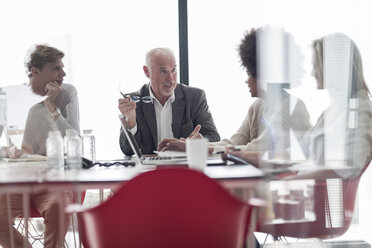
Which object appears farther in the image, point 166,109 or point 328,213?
point 166,109

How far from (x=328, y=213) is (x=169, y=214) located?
35.9 inches

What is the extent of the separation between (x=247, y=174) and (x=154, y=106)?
1778mm

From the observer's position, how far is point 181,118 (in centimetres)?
331

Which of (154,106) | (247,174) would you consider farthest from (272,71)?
(154,106)

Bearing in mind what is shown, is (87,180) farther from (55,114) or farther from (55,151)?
(55,114)

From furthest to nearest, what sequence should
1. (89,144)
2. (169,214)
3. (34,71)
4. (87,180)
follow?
(34,71), (89,144), (87,180), (169,214)

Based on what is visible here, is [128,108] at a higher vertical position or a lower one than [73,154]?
higher

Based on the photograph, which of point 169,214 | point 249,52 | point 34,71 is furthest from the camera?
point 34,71

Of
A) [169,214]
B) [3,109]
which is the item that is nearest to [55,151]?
[3,109]

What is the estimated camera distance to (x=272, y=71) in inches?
72.1

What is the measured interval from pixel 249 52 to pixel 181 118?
0.83 meters

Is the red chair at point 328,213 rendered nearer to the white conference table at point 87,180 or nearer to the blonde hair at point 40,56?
the white conference table at point 87,180

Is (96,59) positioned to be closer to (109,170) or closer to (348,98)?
(109,170)

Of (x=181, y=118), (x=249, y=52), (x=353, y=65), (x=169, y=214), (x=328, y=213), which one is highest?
(x=249, y=52)
